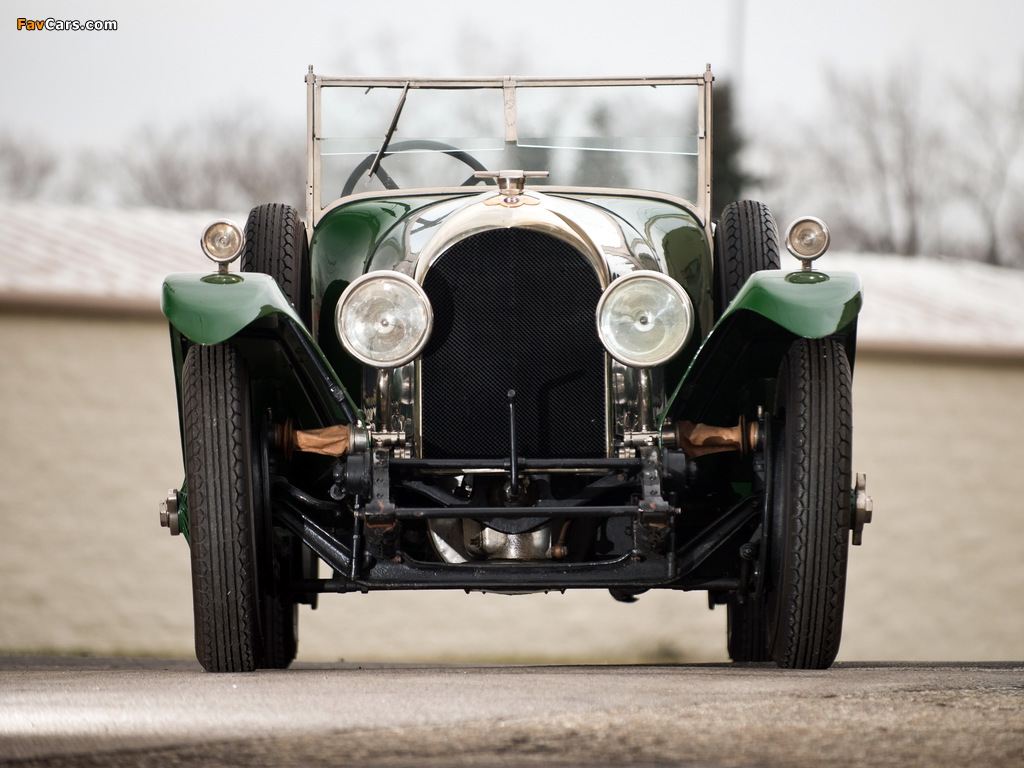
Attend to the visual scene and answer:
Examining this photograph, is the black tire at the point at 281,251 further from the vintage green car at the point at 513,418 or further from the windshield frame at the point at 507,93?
the windshield frame at the point at 507,93

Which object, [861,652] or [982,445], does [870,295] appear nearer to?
[982,445]

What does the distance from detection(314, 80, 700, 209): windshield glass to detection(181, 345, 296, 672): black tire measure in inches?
74.7

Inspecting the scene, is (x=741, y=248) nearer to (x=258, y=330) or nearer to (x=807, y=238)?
(x=807, y=238)

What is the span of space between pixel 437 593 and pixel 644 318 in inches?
257

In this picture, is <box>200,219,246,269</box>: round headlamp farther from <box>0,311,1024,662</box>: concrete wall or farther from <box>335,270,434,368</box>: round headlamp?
<box>0,311,1024,662</box>: concrete wall

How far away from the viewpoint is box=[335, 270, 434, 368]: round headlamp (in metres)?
4.44

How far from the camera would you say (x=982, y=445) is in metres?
11.5

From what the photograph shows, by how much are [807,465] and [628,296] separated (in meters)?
0.76

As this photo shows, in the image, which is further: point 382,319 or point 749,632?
point 749,632

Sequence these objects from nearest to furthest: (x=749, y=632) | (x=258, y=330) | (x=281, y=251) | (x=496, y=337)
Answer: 1. (x=258, y=330)
2. (x=496, y=337)
3. (x=281, y=251)
4. (x=749, y=632)

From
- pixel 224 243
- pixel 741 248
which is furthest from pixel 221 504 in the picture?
pixel 741 248

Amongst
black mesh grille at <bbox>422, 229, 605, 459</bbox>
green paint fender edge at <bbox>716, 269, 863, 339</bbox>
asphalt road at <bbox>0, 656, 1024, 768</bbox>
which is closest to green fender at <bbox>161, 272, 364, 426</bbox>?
black mesh grille at <bbox>422, 229, 605, 459</bbox>

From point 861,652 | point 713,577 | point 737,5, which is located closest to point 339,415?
point 713,577

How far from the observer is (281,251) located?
534 centimetres
